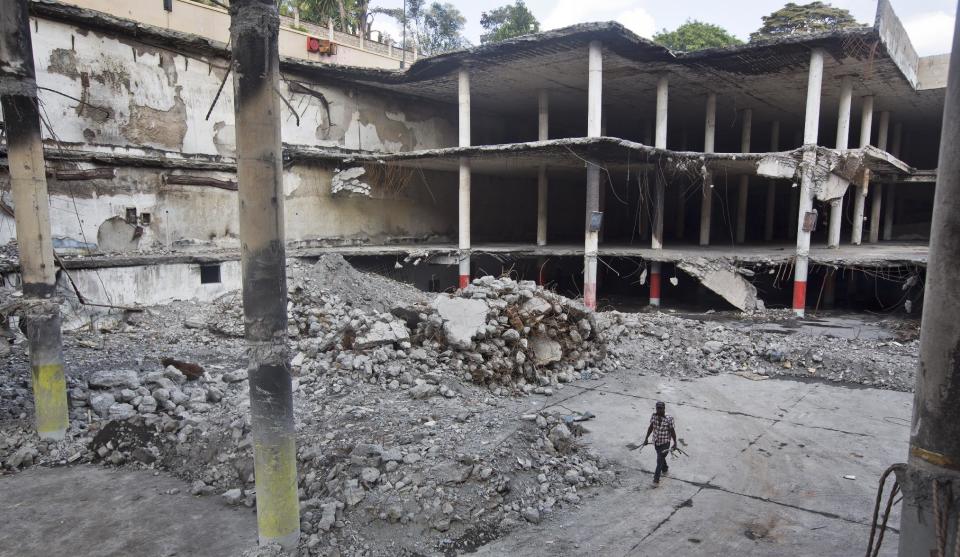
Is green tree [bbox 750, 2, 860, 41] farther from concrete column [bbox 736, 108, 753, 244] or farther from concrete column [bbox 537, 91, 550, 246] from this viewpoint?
concrete column [bbox 537, 91, 550, 246]

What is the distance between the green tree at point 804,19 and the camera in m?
31.3

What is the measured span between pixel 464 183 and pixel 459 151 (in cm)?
112

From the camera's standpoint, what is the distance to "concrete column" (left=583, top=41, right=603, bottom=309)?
575 inches

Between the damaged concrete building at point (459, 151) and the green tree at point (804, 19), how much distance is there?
1009cm

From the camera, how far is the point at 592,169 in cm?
1571

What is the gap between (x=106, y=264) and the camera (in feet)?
40.9

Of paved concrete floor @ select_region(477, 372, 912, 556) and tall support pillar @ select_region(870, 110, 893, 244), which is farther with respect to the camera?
tall support pillar @ select_region(870, 110, 893, 244)

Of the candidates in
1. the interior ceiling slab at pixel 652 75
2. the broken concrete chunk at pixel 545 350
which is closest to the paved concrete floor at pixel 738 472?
the broken concrete chunk at pixel 545 350

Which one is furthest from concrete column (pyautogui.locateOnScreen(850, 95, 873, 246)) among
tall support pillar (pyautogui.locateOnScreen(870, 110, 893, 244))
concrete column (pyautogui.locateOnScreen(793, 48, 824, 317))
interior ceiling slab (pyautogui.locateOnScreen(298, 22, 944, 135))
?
tall support pillar (pyautogui.locateOnScreen(870, 110, 893, 244))

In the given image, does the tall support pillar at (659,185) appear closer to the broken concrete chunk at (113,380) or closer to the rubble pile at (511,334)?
the rubble pile at (511,334)

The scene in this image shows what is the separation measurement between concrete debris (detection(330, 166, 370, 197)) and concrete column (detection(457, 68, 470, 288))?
337cm

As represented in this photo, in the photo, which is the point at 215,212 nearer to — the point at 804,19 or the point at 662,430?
the point at 662,430

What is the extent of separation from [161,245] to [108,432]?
32.8 feet

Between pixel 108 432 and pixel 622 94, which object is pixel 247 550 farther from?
pixel 622 94
